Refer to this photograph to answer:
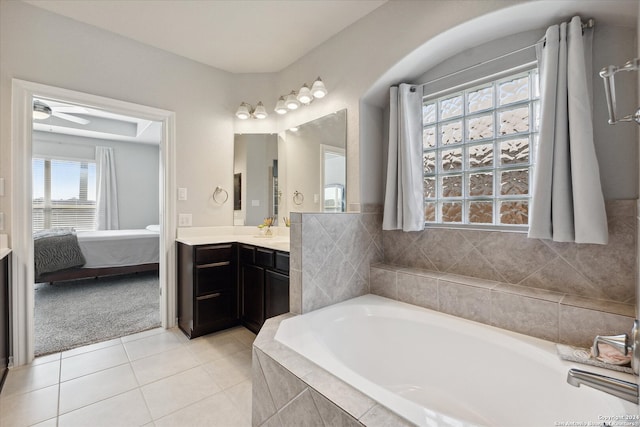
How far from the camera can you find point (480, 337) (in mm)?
1512

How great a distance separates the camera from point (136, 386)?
1847mm

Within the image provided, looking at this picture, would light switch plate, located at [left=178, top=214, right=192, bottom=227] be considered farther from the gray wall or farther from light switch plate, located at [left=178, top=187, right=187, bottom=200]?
the gray wall

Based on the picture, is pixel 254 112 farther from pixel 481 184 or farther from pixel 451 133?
pixel 481 184

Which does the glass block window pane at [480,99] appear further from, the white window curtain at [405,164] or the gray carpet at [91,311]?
the gray carpet at [91,311]

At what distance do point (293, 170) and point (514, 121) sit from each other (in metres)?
1.92

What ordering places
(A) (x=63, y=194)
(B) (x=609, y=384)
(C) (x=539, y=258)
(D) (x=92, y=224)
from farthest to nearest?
1. (D) (x=92, y=224)
2. (A) (x=63, y=194)
3. (C) (x=539, y=258)
4. (B) (x=609, y=384)

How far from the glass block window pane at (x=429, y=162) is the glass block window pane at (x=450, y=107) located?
0.91ft

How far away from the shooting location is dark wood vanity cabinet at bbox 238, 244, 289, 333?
7.34 feet

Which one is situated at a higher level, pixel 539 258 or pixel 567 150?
pixel 567 150

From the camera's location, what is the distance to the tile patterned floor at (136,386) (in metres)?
1.58

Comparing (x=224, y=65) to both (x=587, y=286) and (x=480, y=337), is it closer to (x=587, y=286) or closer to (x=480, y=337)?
(x=480, y=337)

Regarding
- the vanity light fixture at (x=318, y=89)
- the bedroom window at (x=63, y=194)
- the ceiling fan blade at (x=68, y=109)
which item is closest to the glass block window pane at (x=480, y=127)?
the vanity light fixture at (x=318, y=89)

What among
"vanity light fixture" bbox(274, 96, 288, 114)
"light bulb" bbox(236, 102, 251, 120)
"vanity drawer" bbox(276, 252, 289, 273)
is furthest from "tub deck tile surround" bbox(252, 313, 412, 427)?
"light bulb" bbox(236, 102, 251, 120)

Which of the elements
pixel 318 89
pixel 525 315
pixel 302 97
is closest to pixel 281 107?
pixel 302 97
